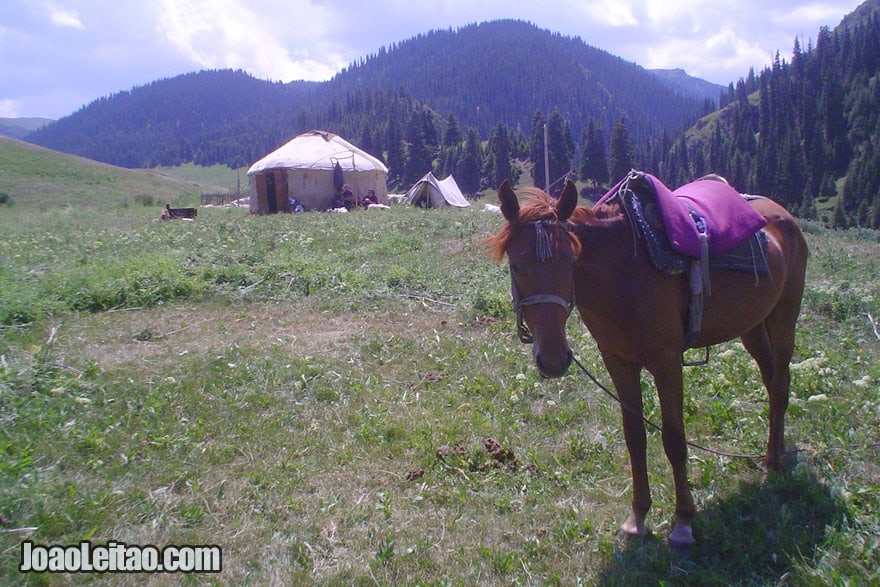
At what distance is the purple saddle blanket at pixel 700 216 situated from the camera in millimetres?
2887

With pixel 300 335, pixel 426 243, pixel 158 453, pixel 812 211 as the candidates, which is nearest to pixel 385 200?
pixel 426 243

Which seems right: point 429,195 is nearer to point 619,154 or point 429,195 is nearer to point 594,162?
point 619,154

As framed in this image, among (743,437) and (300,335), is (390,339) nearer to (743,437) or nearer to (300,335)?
(300,335)

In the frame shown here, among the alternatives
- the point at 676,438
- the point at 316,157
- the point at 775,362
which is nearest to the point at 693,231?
the point at 676,438

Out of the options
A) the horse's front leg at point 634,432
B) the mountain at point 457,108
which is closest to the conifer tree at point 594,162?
the horse's front leg at point 634,432

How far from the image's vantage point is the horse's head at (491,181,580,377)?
8.07 feet

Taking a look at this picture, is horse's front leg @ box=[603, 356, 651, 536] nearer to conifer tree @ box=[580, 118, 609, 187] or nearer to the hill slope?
the hill slope

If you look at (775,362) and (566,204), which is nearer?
(566,204)

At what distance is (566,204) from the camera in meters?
2.63

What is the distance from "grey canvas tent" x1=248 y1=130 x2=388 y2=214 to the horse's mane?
2343 cm

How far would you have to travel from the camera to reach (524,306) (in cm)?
253

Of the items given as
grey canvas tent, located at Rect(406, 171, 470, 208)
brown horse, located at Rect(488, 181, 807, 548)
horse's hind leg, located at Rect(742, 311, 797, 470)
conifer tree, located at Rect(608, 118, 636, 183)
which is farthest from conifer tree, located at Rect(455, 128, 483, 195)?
brown horse, located at Rect(488, 181, 807, 548)

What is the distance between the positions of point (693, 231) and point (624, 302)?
581mm

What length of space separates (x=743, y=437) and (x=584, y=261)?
7.50 ft
